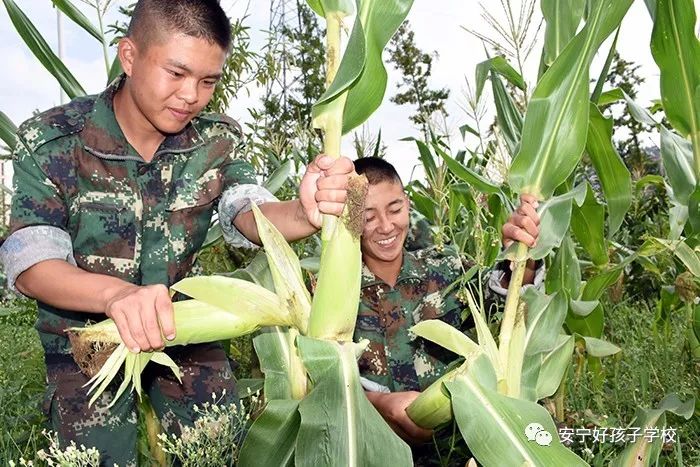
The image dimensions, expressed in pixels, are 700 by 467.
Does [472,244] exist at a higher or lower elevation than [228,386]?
higher

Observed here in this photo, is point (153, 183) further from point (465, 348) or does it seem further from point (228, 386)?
point (465, 348)

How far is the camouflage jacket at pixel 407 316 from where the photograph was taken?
103 inches

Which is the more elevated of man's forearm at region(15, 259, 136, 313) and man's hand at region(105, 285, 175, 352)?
man's forearm at region(15, 259, 136, 313)

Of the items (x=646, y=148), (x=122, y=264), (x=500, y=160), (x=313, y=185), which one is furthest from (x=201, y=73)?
(x=646, y=148)

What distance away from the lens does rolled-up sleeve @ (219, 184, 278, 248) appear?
2035mm

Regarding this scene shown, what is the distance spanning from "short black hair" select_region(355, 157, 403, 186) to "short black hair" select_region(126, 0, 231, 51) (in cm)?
85

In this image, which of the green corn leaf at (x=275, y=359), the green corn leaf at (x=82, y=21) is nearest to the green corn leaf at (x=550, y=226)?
the green corn leaf at (x=275, y=359)

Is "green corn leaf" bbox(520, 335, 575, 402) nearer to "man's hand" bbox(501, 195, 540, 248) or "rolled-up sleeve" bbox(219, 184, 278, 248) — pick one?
"man's hand" bbox(501, 195, 540, 248)

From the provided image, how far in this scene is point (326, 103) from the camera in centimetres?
146

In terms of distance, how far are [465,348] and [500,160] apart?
55cm

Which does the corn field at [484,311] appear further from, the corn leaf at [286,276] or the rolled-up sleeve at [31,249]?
the rolled-up sleeve at [31,249]

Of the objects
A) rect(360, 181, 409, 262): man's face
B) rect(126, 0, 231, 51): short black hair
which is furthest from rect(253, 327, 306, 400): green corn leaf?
rect(360, 181, 409, 262): man's face

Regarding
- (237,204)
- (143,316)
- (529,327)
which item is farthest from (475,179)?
(143,316)

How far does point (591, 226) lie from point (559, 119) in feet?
2.68
